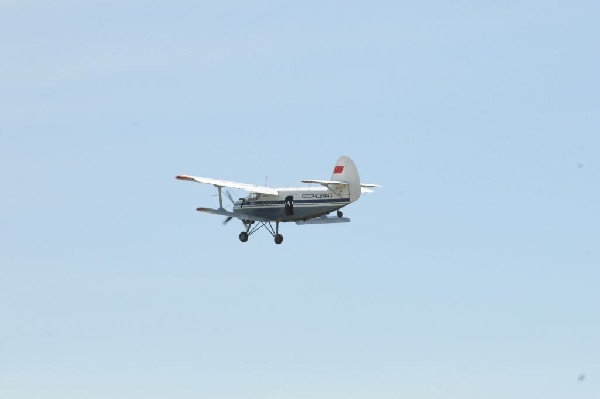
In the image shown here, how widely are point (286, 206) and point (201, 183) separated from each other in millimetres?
8296

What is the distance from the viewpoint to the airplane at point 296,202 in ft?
495

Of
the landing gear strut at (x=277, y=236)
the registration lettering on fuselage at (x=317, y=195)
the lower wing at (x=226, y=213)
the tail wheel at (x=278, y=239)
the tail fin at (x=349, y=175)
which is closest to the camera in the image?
the registration lettering on fuselage at (x=317, y=195)

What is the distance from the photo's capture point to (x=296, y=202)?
497 feet

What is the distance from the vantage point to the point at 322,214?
497 feet

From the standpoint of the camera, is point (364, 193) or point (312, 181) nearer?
point (312, 181)

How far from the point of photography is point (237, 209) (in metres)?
154

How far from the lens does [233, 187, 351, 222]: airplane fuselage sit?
5945 inches

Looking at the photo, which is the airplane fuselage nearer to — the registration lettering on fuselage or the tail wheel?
the registration lettering on fuselage

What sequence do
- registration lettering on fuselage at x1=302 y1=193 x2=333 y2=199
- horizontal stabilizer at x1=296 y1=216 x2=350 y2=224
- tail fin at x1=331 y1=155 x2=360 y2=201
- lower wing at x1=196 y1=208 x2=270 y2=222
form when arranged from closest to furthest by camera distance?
registration lettering on fuselage at x1=302 y1=193 x2=333 y2=199
tail fin at x1=331 y1=155 x2=360 y2=201
lower wing at x1=196 y1=208 x2=270 y2=222
horizontal stabilizer at x1=296 y1=216 x2=350 y2=224

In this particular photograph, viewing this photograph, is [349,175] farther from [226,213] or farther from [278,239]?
[226,213]

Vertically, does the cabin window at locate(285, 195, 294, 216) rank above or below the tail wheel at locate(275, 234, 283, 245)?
above

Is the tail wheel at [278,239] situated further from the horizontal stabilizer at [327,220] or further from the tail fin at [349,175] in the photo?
the tail fin at [349,175]

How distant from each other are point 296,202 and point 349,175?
4.24 meters

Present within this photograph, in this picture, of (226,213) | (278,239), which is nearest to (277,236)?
(278,239)
